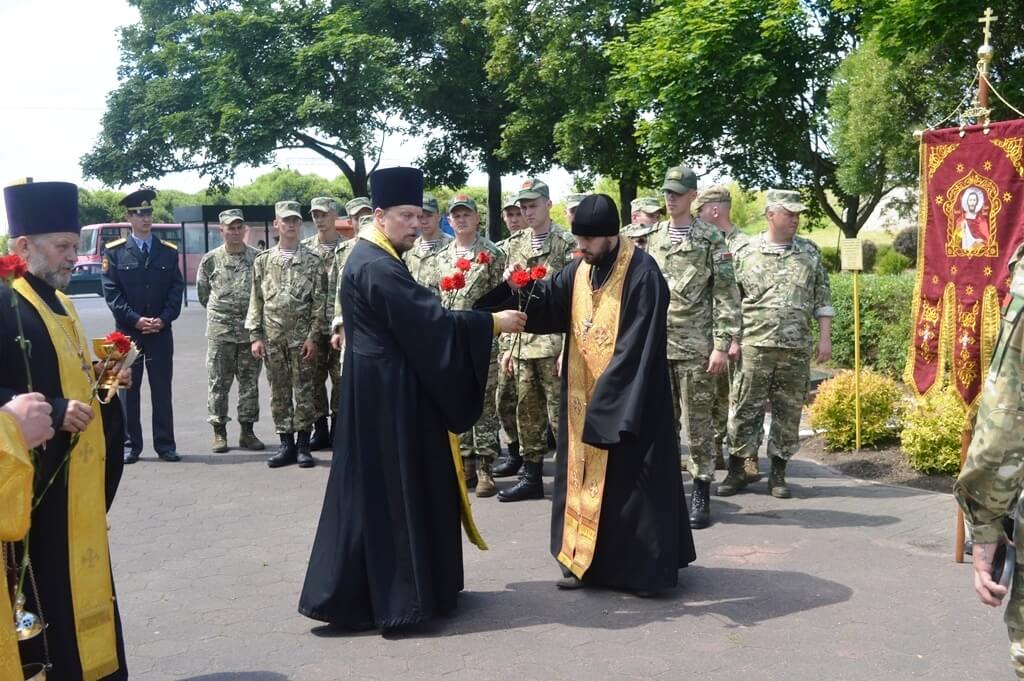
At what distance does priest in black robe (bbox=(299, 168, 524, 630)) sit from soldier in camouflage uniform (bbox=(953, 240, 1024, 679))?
2.75 m

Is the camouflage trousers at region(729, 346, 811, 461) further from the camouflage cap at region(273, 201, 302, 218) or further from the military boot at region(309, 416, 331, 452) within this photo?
the camouflage cap at region(273, 201, 302, 218)

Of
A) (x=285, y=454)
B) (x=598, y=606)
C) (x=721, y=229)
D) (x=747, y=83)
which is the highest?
(x=747, y=83)

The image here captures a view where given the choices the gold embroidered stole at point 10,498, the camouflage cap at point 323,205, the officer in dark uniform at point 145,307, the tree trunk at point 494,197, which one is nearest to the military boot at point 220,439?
the officer in dark uniform at point 145,307

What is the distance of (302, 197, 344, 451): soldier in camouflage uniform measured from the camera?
31.2 feet

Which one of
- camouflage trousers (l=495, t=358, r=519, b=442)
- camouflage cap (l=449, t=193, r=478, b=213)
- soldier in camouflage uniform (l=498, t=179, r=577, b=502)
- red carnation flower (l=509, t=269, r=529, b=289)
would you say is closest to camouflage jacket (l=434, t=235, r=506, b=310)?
camouflage cap (l=449, t=193, r=478, b=213)

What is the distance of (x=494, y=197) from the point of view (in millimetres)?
42531

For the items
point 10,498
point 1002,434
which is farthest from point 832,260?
point 10,498

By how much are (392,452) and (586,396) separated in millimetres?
1275

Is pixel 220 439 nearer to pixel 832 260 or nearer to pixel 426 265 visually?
pixel 426 265

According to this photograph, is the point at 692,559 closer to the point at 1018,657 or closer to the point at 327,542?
the point at 327,542

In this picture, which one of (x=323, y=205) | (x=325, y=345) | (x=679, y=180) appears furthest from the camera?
(x=323, y=205)

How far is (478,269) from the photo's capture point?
816cm

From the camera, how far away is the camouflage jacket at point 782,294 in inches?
307

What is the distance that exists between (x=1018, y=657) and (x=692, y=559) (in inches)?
114
